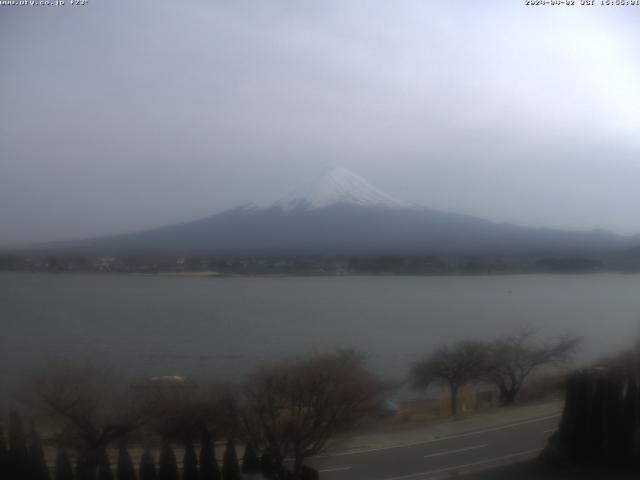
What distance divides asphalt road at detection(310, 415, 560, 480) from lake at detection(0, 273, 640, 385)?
0.41 m

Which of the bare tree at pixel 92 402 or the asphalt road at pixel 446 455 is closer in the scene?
the bare tree at pixel 92 402

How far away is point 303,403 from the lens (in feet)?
8.45

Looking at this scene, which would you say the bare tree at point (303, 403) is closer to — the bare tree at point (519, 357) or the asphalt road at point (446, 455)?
the asphalt road at point (446, 455)

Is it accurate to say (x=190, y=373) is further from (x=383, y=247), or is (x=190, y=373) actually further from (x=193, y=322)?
(x=383, y=247)

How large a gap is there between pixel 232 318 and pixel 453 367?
3.39 feet

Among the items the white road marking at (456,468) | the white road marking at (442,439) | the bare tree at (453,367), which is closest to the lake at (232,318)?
the bare tree at (453,367)

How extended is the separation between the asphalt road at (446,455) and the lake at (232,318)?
0.41 m

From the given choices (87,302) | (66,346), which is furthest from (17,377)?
(87,302)

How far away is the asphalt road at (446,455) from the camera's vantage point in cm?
268

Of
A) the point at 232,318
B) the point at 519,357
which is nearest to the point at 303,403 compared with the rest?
the point at 232,318

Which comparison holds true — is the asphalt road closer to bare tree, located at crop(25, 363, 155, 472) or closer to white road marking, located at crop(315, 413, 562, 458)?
white road marking, located at crop(315, 413, 562, 458)

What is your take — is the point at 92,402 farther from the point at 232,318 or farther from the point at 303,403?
the point at 303,403

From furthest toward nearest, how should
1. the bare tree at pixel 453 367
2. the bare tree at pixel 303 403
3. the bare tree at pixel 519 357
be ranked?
the bare tree at pixel 519 357 < the bare tree at pixel 453 367 < the bare tree at pixel 303 403

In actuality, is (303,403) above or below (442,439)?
above
